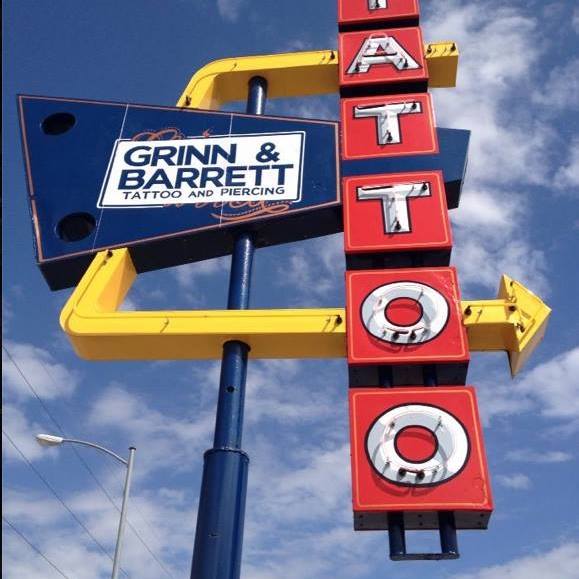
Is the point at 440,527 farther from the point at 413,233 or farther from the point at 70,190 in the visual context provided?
the point at 70,190

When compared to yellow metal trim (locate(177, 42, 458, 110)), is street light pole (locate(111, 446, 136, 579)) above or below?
below

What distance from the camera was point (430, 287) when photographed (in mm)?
9422

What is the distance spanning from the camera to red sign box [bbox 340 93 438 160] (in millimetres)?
11344

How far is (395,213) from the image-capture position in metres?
10.4

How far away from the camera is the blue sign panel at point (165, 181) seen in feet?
33.9

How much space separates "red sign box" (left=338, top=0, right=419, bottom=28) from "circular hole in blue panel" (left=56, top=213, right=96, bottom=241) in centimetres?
694

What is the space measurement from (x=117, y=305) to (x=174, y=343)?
4.48ft

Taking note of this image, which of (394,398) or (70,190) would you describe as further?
(70,190)

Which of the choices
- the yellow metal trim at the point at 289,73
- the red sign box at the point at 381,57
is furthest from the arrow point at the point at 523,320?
the yellow metal trim at the point at 289,73

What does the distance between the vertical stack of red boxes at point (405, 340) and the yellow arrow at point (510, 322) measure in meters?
0.26

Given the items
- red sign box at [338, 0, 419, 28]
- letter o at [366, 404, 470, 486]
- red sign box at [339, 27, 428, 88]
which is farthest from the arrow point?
red sign box at [338, 0, 419, 28]

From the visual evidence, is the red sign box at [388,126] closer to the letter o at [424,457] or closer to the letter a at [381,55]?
the letter a at [381,55]

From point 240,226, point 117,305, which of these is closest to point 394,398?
point 240,226

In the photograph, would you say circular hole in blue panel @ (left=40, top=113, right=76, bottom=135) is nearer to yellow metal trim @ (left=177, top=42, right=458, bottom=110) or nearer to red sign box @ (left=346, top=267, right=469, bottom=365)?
yellow metal trim @ (left=177, top=42, right=458, bottom=110)
